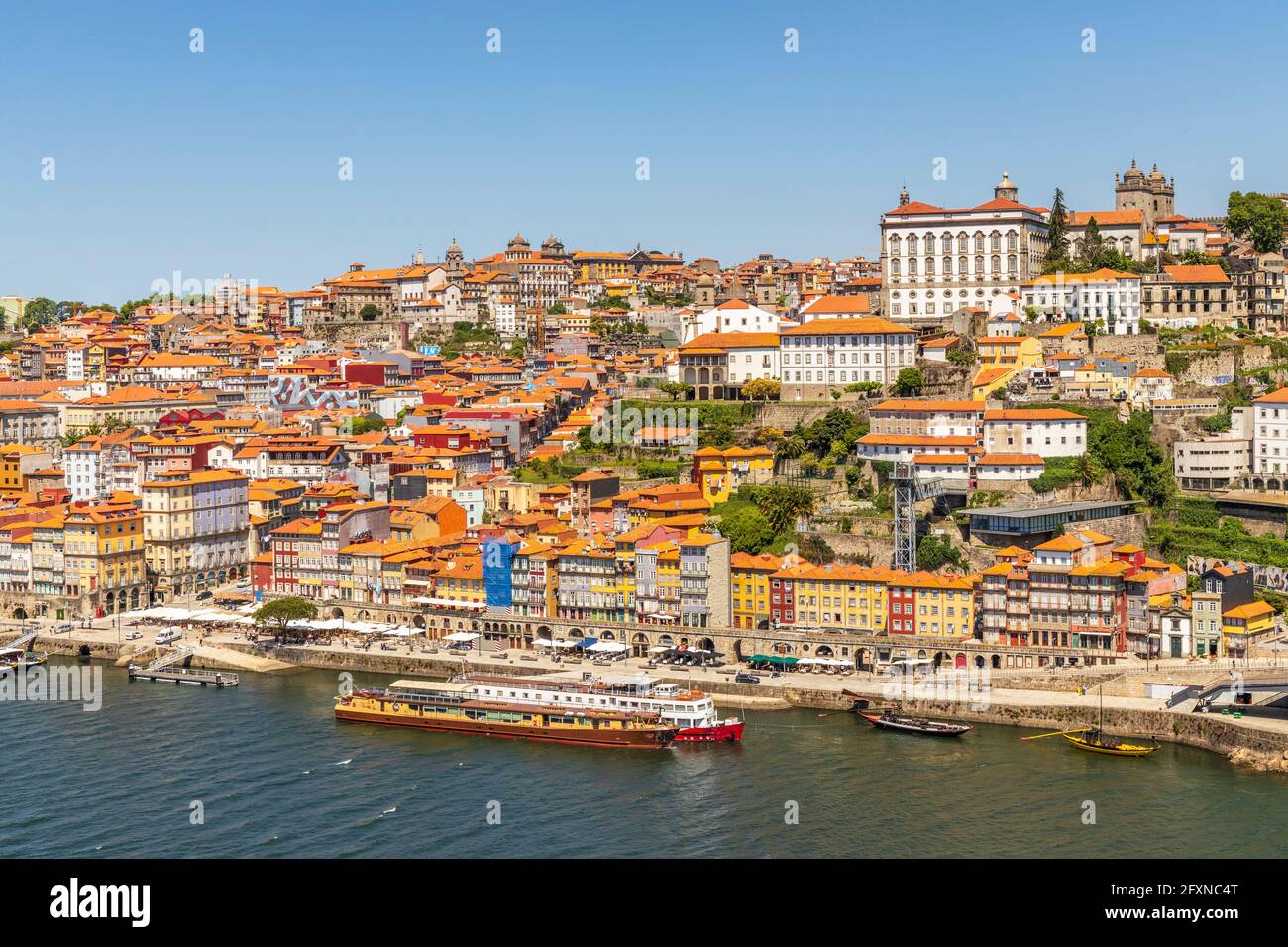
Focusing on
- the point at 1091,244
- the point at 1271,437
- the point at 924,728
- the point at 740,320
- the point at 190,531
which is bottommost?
the point at 924,728

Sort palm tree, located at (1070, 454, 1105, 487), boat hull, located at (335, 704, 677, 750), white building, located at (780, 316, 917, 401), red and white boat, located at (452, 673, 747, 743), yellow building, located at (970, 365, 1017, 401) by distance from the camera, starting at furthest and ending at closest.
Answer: white building, located at (780, 316, 917, 401)
yellow building, located at (970, 365, 1017, 401)
palm tree, located at (1070, 454, 1105, 487)
boat hull, located at (335, 704, 677, 750)
red and white boat, located at (452, 673, 747, 743)

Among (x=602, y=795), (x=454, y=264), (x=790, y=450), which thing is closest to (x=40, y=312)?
(x=454, y=264)

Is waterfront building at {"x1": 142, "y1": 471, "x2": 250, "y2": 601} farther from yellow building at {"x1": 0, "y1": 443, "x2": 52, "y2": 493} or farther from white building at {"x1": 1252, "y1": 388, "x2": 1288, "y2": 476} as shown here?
white building at {"x1": 1252, "y1": 388, "x2": 1288, "y2": 476}

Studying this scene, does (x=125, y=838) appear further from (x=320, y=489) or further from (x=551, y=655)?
(x=320, y=489)

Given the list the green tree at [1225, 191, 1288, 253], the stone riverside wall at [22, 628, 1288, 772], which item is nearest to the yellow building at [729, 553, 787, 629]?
the stone riverside wall at [22, 628, 1288, 772]

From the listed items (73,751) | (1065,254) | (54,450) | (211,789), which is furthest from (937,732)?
(54,450)

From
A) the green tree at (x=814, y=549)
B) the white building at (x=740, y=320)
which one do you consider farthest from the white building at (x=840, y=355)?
the green tree at (x=814, y=549)

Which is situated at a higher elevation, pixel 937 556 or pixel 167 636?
pixel 937 556

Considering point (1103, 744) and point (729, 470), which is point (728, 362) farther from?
point (1103, 744)
